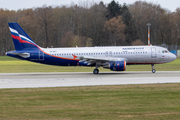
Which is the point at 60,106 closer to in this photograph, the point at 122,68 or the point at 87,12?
the point at 122,68

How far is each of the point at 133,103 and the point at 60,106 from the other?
3.72 meters

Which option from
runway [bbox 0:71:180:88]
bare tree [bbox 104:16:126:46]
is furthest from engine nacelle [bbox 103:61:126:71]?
bare tree [bbox 104:16:126:46]

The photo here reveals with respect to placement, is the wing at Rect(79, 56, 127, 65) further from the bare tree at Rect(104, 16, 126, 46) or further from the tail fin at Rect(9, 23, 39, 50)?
the bare tree at Rect(104, 16, 126, 46)

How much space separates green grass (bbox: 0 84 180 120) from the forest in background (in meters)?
84.7

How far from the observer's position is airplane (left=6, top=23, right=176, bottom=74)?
32.1 m

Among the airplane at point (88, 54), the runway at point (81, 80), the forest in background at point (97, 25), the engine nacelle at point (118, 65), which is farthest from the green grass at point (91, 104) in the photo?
the forest in background at point (97, 25)

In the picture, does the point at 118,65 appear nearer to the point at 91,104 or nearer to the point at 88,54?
the point at 88,54

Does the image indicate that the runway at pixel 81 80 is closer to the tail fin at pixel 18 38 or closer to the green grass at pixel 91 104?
the green grass at pixel 91 104

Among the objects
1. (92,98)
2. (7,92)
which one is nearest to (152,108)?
(92,98)

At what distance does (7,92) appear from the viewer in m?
17.6

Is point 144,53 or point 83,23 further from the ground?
point 83,23

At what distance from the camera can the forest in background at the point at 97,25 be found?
343 ft

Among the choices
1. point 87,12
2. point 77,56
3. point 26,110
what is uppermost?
point 87,12

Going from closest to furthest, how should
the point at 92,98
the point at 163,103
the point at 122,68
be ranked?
the point at 163,103, the point at 92,98, the point at 122,68
